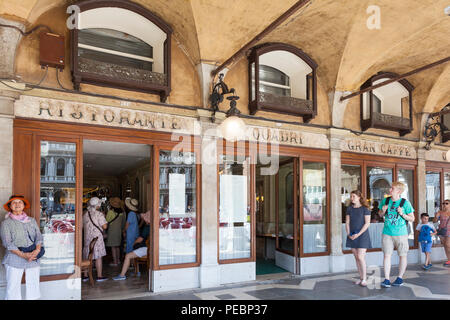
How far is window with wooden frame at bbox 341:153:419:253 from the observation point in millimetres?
8094

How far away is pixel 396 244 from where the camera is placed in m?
5.93

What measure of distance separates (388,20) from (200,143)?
12.9ft

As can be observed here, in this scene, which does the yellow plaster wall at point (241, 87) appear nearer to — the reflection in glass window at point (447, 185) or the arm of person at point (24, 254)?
the arm of person at point (24, 254)

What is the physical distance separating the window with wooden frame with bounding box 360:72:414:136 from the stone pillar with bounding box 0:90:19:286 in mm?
6767

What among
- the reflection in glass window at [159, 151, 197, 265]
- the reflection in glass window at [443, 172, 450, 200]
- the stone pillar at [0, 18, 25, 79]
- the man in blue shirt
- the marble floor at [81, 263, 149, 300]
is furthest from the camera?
the reflection in glass window at [443, 172, 450, 200]

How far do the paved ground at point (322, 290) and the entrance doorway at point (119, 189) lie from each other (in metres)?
0.81

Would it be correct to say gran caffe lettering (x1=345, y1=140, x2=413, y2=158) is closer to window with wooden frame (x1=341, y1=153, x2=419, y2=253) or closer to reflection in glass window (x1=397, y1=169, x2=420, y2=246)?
window with wooden frame (x1=341, y1=153, x2=419, y2=253)

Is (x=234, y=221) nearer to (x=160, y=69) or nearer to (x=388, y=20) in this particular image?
→ (x=160, y=69)

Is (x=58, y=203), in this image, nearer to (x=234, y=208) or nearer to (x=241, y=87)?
(x=234, y=208)

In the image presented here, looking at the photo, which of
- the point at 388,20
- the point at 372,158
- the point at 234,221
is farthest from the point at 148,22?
the point at 372,158

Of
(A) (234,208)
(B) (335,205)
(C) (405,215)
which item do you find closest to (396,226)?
(C) (405,215)

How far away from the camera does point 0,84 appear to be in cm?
466

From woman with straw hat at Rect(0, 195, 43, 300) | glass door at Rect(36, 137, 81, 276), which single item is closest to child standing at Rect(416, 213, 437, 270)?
glass door at Rect(36, 137, 81, 276)

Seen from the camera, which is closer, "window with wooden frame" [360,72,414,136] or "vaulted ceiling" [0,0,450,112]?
"vaulted ceiling" [0,0,450,112]
